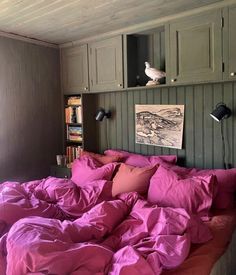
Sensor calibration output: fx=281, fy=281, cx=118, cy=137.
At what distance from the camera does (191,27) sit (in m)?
2.44

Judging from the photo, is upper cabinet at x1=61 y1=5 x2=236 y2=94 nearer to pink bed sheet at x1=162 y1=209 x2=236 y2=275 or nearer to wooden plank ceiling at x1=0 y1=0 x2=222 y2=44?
wooden plank ceiling at x1=0 y1=0 x2=222 y2=44

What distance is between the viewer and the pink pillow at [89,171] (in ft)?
8.79

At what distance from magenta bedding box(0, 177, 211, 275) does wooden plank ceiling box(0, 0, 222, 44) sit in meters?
1.51

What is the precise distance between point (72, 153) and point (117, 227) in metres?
1.90

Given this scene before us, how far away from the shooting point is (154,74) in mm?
2738

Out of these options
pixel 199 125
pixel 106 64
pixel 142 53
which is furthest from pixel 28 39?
pixel 199 125

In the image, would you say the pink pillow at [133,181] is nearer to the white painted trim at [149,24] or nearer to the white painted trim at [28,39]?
the white painted trim at [149,24]

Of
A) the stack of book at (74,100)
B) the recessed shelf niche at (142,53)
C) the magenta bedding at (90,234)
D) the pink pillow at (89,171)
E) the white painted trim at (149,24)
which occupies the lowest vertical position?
the magenta bedding at (90,234)

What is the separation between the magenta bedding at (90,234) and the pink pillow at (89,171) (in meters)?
0.37

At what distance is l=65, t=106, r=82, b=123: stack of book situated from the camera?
349 cm

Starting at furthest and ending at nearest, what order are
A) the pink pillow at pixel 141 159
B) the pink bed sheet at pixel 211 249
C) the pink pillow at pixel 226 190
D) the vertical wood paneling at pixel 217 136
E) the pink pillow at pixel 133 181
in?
the pink pillow at pixel 141 159, the vertical wood paneling at pixel 217 136, the pink pillow at pixel 133 181, the pink pillow at pixel 226 190, the pink bed sheet at pixel 211 249

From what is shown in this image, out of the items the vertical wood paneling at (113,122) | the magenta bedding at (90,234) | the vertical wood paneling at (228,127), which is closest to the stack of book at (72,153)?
the vertical wood paneling at (113,122)

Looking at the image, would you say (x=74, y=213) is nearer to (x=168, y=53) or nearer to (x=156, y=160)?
(x=156, y=160)

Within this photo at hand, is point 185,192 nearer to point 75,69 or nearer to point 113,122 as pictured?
point 113,122
